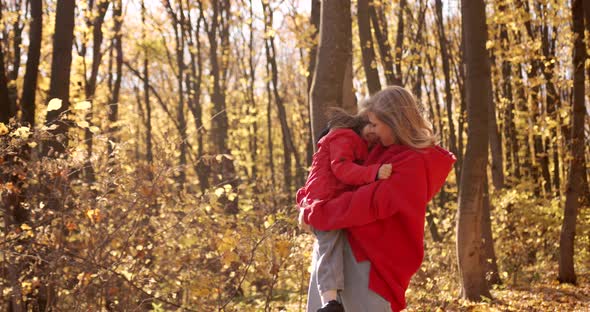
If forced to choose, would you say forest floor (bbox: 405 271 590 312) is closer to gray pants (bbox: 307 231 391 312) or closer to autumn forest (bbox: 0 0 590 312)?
autumn forest (bbox: 0 0 590 312)

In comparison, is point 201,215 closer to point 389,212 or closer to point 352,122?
point 352,122

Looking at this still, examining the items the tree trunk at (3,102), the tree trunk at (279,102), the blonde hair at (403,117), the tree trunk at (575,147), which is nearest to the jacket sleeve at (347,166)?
the blonde hair at (403,117)

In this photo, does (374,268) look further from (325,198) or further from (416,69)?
(416,69)

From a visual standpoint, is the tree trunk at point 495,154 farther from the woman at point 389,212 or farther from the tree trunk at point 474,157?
the woman at point 389,212

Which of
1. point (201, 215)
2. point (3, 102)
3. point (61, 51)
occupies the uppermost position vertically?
point (61, 51)

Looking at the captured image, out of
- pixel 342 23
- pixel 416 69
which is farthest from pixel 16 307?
pixel 416 69

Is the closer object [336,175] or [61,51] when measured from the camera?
[336,175]

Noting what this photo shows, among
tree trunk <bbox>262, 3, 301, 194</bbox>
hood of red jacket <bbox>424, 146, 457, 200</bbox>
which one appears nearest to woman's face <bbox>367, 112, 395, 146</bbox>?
hood of red jacket <bbox>424, 146, 457, 200</bbox>

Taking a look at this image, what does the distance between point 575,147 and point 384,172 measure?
811 cm

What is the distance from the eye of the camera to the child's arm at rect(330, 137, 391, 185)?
3457 mm

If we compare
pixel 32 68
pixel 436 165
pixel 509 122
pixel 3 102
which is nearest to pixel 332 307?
pixel 436 165

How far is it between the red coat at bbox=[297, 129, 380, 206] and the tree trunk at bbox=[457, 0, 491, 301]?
5.22 meters

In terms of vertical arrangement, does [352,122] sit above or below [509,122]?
below

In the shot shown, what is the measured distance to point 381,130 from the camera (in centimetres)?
362
